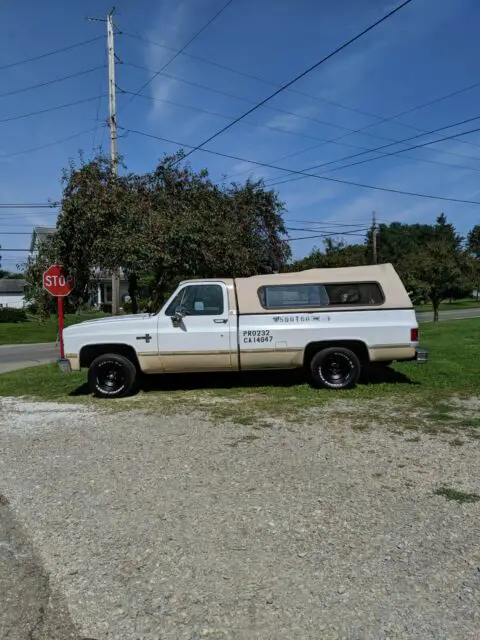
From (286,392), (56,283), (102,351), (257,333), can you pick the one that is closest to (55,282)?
(56,283)

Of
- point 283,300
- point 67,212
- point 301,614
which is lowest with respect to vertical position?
point 301,614

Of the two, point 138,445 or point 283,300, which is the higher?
point 283,300

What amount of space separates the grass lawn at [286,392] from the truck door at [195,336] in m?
0.53

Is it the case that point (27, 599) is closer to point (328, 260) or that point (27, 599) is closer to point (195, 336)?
point (195, 336)

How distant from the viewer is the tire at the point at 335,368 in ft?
28.4

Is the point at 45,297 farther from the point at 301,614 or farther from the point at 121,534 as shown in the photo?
the point at 301,614

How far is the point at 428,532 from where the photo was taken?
3.69 meters

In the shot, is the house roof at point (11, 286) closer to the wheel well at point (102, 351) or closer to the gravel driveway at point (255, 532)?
the wheel well at point (102, 351)

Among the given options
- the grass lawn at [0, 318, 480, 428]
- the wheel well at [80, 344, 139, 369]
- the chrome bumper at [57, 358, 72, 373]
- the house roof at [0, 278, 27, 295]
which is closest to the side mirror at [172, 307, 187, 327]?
the wheel well at [80, 344, 139, 369]

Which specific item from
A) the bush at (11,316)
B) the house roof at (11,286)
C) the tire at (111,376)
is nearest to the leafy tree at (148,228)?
the tire at (111,376)

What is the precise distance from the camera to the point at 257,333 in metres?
8.57

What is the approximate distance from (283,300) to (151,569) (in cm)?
588

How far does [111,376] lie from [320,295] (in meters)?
3.63

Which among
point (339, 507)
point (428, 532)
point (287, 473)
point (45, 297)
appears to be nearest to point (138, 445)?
point (287, 473)
